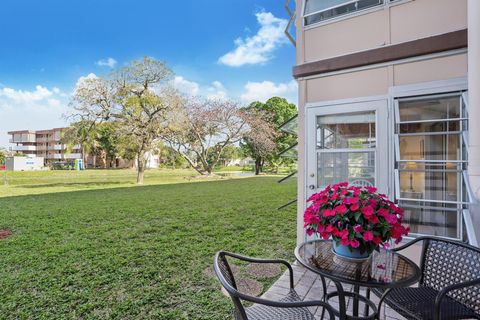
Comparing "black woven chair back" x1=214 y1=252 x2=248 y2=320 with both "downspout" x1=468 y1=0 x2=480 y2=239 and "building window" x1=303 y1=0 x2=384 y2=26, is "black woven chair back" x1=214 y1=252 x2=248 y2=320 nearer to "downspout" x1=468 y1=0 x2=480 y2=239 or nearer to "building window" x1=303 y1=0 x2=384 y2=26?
"downspout" x1=468 y1=0 x2=480 y2=239

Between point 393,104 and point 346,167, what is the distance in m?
0.84

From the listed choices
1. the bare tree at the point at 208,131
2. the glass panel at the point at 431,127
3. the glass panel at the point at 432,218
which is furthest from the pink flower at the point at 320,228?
the bare tree at the point at 208,131

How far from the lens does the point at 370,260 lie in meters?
1.76

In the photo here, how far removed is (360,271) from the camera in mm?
1614

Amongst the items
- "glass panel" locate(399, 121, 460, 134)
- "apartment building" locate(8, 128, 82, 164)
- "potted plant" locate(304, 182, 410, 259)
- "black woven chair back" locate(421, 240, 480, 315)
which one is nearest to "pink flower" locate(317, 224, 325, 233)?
"potted plant" locate(304, 182, 410, 259)

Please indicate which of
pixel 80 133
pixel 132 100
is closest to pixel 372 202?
pixel 132 100

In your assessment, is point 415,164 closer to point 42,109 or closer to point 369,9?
point 369,9

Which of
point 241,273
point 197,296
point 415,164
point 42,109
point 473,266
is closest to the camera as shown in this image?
point 473,266

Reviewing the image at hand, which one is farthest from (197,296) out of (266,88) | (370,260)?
(266,88)

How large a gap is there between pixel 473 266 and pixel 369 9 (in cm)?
266

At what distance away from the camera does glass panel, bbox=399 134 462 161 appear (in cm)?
258

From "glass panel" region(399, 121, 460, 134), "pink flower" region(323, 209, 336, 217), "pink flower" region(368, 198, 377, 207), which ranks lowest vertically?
"pink flower" region(323, 209, 336, 217)

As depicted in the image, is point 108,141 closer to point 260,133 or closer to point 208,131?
point 208,131

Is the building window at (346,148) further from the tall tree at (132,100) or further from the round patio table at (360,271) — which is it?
the tall tree at (132,100)
